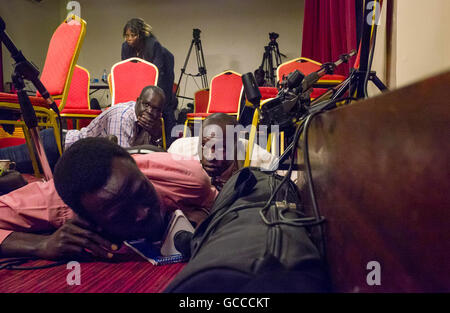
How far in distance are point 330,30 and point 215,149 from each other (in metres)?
1.95

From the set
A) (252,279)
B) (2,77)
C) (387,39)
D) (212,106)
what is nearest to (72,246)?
(252,279)

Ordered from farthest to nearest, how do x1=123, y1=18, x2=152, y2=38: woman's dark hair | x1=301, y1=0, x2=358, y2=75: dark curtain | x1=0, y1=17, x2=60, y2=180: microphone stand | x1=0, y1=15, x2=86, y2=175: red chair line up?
x1=123, y1=18, x2=152, y2=38: woman's dark hair → x1=301, y1=0, x2=358, y2=75: dark curtain → x1=0, y1=15, x2=86, y2=175: red chair → x1=0, y1=17, x2=60, y2=180: microphone stand

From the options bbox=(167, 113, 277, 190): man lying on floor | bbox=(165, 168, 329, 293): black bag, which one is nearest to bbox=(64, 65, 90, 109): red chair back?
bbox=(167, 113, 277, 190): man lying on floor

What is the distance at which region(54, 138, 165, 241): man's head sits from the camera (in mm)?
653

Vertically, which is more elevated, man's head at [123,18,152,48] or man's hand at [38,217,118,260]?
man's head at [123,18,152,48]

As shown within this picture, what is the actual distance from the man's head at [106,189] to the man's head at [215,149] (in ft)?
2.89

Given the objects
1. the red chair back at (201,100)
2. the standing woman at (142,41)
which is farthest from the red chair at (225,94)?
the red chair back at (201,100)

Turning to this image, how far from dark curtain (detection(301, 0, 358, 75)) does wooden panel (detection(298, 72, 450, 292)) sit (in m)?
2.13

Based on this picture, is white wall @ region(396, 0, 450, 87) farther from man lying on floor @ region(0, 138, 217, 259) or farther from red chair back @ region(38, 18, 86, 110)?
red chair back @ region(38, 18, 86, 110)

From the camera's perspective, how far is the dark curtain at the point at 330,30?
2.21 meters

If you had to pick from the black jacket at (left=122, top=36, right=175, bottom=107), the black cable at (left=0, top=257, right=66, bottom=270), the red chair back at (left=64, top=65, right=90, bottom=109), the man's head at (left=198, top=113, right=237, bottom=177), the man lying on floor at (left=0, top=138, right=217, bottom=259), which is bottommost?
the black cable at (left=0, top=257, right=66, bottom=270)

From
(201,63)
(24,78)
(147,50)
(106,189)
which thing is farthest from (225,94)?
(106,189)

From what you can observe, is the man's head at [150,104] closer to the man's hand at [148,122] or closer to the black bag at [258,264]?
the man's hand at [148,122]
